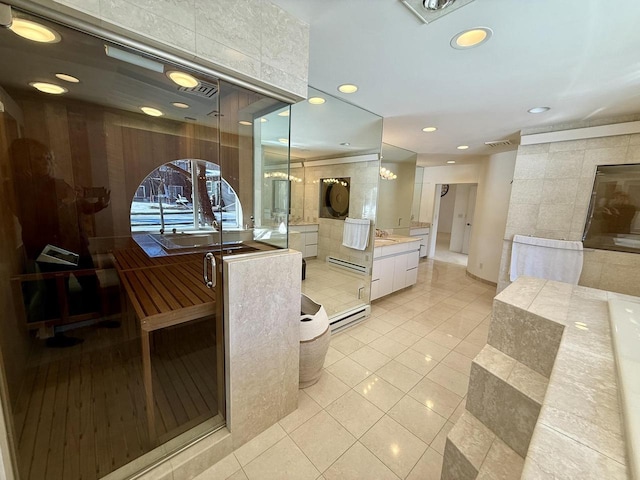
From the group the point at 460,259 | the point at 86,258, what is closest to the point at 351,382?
the point at 86,258

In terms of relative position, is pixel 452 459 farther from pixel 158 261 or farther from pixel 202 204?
pixel 202 204

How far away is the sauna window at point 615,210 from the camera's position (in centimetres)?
268

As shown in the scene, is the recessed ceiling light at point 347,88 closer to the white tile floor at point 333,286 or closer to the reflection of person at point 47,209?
the white tile floor at point 333,286

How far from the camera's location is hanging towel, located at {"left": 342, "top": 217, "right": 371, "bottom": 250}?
138 inches

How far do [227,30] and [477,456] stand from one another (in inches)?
93.7

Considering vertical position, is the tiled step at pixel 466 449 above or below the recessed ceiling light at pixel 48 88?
below

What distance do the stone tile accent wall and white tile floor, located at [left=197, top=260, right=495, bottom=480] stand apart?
7.13 feet

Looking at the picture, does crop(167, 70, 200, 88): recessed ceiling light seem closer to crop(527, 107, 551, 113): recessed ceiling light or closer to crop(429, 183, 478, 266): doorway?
crop(527, 107, 551, 113): recessed ceiling light

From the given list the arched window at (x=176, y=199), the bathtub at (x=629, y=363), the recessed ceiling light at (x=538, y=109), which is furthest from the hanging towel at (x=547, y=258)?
the arched window at (x=176, y=199)

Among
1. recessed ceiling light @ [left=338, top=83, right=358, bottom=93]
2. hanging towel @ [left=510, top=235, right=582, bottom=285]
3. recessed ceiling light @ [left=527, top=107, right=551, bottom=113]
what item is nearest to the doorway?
hanging towel @ [left=510, top=235, right=582, bottom=285]

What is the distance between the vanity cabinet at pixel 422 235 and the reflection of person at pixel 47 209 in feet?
18.7

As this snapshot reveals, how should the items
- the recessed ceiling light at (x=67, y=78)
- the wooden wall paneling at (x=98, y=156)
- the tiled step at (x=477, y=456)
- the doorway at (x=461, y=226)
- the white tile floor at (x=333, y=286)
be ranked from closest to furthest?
1. the tiled step at (x=477, y=456)
2. the recessed ceiling light at (x=67, y=78)
3. the wooden wall paneling at (x=98, y=156)
4. the white tile floor at (x=333, y=286)
5. the doorway at (x=461, y=226)

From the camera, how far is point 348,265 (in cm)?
392

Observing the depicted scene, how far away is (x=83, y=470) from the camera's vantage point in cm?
130
